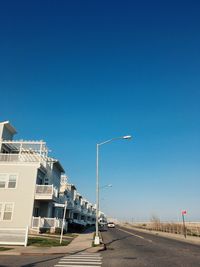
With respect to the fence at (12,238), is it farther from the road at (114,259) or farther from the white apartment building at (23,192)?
the white apartment building at (23,192)

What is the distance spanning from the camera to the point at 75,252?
16406 millimetres

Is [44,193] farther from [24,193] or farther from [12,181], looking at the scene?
[12,181]

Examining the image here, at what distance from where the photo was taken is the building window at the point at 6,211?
99.1ft

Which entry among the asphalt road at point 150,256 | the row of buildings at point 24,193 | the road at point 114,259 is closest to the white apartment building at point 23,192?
the row of buildings at point 24,193

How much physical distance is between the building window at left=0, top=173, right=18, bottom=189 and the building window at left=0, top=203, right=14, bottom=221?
6.33 feet

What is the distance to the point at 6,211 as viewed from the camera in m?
30.5

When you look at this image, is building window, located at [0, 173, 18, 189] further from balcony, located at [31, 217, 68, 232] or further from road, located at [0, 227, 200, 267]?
road, located at [0, 227, 200, 267]

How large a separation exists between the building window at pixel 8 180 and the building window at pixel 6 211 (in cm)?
193

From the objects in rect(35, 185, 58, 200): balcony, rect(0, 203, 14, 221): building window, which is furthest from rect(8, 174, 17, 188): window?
rect(35, 185, 58, 200): balcony

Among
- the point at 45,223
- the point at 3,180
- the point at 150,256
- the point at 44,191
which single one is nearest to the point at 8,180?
the point at 3,180

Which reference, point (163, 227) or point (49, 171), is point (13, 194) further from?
point (163, 227)

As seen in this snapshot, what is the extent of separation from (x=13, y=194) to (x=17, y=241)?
12759 millimetres

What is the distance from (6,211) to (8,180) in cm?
314

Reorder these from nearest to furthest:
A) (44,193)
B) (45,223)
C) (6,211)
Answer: (6,211)
(45,223)
(44,193)
